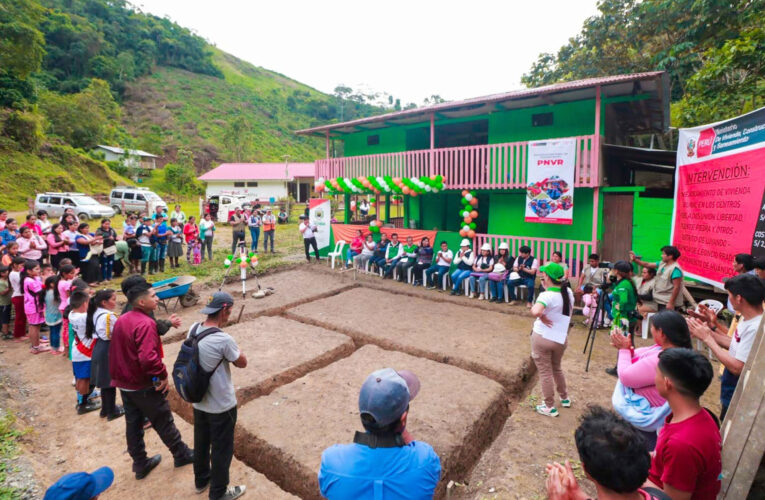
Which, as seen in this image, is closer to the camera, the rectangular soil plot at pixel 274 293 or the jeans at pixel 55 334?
the jeans at pixel 55 334

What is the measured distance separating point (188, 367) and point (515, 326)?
5.93 meters

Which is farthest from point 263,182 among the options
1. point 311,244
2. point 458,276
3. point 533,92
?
point 533,92

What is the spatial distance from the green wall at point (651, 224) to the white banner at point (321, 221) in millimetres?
8947

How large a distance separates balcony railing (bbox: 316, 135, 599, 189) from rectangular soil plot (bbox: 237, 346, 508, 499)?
6010 mm

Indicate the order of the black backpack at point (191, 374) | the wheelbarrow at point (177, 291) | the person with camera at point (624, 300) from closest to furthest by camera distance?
the black backpack at point (191, 374)
the person with camera at point (624, 300)
the wheelbarrow at point (177, 291)

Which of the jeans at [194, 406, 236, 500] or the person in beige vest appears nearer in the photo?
the jeans at [194, 406, 236, 500]

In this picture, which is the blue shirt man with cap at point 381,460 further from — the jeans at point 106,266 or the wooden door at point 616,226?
the jeans at point 106,266

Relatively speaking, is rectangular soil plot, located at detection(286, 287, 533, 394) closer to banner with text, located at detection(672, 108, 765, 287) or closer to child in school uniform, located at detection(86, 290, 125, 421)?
banner with text, located at detection(672, 108, 765, 287)

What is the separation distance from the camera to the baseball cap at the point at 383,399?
171 centimetres

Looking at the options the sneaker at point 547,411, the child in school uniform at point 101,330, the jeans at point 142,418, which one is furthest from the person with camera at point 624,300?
the child in school uniform at point 101,330

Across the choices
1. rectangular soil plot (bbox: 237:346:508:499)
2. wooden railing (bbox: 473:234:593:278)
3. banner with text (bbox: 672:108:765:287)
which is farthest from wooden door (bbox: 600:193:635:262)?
rectangular soil plot (bbox: 237:346:508:499)

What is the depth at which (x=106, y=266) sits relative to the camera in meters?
10.3

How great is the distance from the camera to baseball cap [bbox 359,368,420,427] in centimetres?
171

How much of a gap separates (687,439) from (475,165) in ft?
32.5
